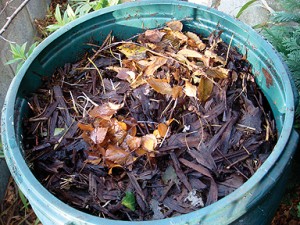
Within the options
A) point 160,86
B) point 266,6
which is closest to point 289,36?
point 266,6

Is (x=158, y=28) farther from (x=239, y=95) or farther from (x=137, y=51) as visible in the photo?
(x=239, y=95)

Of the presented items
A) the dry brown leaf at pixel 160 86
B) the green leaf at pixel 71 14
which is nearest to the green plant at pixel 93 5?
the green leaf at pixel 71 14

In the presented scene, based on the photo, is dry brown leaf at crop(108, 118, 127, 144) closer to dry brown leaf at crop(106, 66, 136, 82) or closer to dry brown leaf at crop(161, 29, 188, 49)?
dry brown leaf at crop(106, 66, 136, 82)

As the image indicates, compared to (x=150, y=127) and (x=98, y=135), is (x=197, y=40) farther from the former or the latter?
(x=98, y=135)

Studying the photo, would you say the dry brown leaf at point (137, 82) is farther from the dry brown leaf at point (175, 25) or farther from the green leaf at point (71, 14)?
the green leaf at point (71, 14)

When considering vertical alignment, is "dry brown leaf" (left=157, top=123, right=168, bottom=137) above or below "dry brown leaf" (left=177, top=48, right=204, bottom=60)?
below

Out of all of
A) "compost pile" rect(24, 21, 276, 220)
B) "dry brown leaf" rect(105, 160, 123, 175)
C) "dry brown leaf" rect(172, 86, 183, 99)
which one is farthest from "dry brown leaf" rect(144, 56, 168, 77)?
"dry brown leaf" rect(105, 160, 123, 175)

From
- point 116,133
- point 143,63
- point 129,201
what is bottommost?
point 129,201
